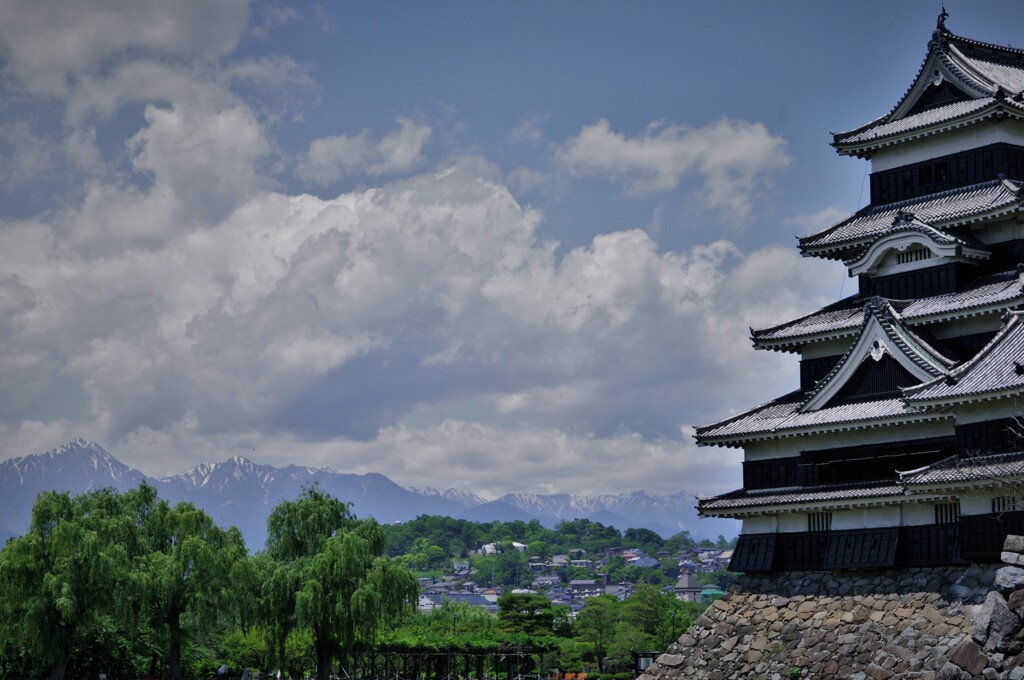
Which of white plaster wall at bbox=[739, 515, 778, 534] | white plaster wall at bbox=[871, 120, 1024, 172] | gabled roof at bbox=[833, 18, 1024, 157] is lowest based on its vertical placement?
white plaster wall at bbox=[739, 515, 778, 534]

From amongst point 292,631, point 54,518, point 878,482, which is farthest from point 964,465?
point 54,518

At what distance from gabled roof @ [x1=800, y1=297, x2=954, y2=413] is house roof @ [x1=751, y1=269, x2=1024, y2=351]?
641 mm

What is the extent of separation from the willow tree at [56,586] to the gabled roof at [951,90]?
26386mm

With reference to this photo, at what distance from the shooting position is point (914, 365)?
118 feet

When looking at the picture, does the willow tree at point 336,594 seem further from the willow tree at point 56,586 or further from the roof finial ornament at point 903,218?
the roof finial ornament at point 903,218

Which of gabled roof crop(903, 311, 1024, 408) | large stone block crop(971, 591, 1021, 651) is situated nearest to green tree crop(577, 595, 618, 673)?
gabled roof crop(903, 311, 1024, 408)

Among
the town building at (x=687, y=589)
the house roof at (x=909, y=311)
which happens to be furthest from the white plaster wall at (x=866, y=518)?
the town building at (x=687, y=589)

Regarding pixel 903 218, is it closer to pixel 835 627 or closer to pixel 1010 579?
pixel 835 627

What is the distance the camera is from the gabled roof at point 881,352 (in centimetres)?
3591

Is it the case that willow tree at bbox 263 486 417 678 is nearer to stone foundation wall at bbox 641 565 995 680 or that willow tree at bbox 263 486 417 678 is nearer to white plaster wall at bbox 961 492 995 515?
stone foundation wall at bbox 641 565 995 680

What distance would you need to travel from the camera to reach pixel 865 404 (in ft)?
122

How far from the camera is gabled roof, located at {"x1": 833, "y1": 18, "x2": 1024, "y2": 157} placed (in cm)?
3891

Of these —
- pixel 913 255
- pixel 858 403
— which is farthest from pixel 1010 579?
pixel 913 255

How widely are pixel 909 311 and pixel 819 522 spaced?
6.14 m
